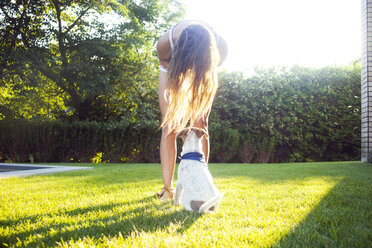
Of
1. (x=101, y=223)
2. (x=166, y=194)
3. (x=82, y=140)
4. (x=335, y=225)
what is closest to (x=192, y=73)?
(x=166, y=194)

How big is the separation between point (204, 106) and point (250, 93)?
25.1 feet

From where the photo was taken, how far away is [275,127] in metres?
9.32

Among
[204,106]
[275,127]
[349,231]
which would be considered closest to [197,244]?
[349,231]

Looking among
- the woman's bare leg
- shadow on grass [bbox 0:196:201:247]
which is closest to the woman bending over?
the woman's bare leg

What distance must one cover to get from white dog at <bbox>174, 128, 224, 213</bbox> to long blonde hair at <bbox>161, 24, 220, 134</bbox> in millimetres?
155

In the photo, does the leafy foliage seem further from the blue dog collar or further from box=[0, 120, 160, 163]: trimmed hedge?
the blue dog collar

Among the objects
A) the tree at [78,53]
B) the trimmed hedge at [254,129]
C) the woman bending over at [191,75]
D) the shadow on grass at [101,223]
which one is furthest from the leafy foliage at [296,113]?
the shadow on grass at [101,223]

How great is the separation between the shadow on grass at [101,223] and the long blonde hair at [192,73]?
2.25 ft

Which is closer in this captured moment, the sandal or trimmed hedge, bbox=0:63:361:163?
the sandal

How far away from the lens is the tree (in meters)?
9.57

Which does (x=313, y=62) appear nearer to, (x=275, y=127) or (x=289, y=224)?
(x=275, y=127)

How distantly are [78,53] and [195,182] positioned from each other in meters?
9.33

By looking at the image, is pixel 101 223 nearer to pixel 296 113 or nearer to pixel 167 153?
pixel 167 153

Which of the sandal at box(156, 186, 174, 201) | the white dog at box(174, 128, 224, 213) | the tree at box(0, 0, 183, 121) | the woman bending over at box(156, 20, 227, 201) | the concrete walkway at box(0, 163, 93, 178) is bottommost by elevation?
the concrete walkway at box(0, 163, 93, 178)
